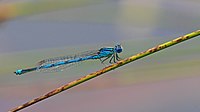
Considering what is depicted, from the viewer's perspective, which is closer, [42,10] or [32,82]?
[42,10]

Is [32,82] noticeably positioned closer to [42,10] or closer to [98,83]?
[98,83]

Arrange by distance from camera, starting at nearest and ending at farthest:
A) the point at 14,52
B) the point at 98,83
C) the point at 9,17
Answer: the point at 9,17
the point at 14,52
the point at 98,83

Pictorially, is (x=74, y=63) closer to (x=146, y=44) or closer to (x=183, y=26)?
(x=146, y=44)

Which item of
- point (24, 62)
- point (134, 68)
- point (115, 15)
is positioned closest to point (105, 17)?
point (115, 15)

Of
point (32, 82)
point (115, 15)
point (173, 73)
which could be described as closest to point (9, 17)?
point (32, 82)

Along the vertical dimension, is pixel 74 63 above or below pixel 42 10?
below

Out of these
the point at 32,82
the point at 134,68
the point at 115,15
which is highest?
the point at 115,15

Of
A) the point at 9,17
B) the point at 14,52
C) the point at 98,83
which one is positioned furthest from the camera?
the point at 98,83
